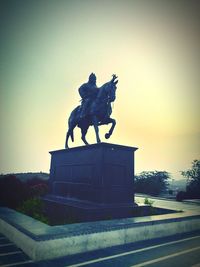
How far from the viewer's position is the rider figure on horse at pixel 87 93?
10.2 meters

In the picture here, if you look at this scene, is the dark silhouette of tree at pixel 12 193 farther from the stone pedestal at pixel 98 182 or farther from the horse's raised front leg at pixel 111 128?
the horse's raised front leg at pixel 111 128

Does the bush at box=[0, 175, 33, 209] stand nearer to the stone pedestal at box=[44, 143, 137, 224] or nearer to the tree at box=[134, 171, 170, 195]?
the stone pedestal at box=[44, 143, 137, 224]

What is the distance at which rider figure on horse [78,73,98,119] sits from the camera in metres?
10.2

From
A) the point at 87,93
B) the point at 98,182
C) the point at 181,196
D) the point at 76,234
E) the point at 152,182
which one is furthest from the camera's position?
the point at 152,182

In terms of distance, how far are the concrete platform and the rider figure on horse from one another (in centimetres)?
587

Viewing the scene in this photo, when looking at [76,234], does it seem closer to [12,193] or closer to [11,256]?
[11,256]

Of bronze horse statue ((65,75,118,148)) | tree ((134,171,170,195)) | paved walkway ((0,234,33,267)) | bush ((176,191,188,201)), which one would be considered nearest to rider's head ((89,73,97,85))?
bronze horse statue ((65,75,118,148))

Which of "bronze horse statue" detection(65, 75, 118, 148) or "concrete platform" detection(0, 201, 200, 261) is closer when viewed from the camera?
"concrete platform" detection(0, 201, 200, 261)

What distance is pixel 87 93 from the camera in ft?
34.7

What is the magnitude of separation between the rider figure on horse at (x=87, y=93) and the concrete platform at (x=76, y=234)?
19.3 feet

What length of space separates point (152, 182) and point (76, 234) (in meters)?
27.7

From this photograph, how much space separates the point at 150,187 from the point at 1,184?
24590 millimetres

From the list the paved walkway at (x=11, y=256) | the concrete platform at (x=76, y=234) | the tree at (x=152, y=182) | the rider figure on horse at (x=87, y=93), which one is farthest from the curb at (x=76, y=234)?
the tree at (x=152, y=182)

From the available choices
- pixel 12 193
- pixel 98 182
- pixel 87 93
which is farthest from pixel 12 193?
pixel 87 93
